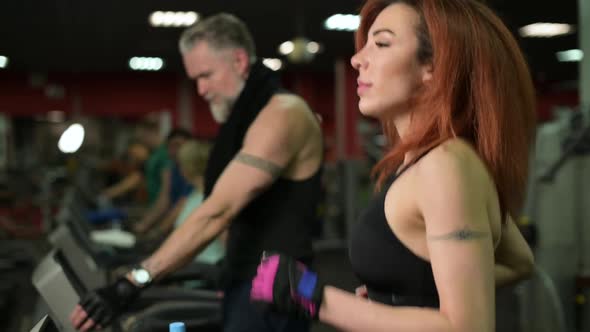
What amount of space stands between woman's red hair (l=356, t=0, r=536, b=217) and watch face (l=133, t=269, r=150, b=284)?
894mm

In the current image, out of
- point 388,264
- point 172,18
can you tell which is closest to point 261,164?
point 388,264

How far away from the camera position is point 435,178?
102 centimetres

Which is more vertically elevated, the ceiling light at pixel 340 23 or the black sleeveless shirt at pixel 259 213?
the ceiling light at pixel 340 23

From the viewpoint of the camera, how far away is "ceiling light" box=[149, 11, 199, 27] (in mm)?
9141

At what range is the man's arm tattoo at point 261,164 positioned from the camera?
6.29 ft

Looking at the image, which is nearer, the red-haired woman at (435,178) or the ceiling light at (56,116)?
the red-haired woman at (435,178)

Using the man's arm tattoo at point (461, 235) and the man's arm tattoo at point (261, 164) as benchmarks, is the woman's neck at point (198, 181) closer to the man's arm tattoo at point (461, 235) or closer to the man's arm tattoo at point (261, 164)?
the man's arm tattoo at point (261, 164)

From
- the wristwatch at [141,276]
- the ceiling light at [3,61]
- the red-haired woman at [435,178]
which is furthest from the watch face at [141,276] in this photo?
the ceiling light at [3,61]

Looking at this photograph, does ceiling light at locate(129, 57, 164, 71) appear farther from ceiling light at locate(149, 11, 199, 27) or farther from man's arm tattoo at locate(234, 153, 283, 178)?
man's arm tattoo at locate(234, 153, 283, 178)

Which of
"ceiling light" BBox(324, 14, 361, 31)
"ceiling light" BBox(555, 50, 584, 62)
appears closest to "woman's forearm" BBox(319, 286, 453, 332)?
"ceiling light" BBox(324, 14, 361, 31)

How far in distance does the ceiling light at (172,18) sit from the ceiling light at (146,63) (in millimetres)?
3555

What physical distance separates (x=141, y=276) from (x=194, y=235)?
0.59ft

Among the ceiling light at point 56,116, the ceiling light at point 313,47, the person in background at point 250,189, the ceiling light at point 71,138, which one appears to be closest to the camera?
the person in background at point 250,189

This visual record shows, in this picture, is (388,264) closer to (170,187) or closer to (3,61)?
(170,187)
